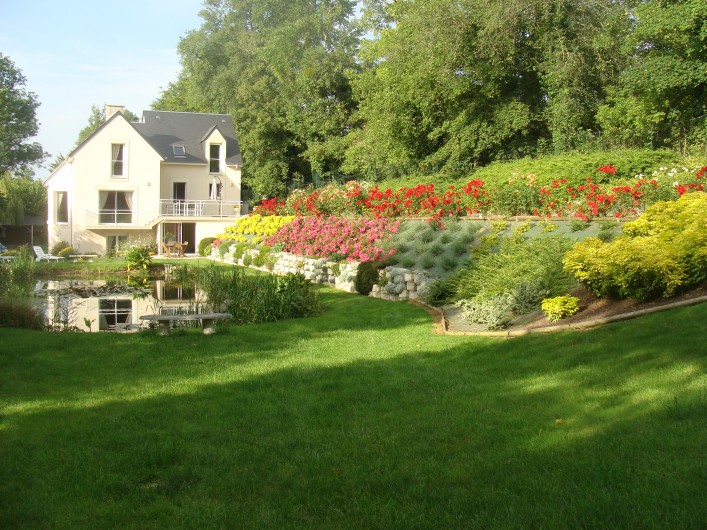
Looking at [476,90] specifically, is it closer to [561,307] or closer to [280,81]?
[280,81]

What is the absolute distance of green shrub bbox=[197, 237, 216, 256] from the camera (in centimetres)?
3054

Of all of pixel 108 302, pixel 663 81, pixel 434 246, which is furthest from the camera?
pixel 663 81

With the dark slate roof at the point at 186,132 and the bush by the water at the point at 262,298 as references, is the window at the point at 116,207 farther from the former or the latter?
the bush by the water at the point at 262,298

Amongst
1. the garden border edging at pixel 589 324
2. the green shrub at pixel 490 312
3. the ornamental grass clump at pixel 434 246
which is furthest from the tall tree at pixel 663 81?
the garden border edging at pixel 589 324

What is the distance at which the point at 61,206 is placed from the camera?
3419 centimetres

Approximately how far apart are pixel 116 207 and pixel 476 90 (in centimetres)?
1825

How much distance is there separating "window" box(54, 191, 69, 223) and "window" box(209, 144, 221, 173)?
7562 mm

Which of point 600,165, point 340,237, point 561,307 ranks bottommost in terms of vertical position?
point 561,307

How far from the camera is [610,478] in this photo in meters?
3.74

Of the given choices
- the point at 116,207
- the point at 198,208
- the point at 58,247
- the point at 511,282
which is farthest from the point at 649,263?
the point at 116,207

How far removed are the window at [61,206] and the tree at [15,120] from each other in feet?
65.8

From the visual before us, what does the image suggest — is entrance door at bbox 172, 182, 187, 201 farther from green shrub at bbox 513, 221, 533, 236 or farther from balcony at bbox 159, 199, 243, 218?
green shrub at bbox 513, 221, 533, 236

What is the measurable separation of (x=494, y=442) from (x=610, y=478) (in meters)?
0.97

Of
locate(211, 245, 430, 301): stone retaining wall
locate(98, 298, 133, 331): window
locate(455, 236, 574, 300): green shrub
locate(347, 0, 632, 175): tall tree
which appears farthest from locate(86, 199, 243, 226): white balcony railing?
locate(455, 236, 574, 300): green shrub
